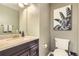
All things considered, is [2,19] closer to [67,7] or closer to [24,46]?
[24,46]

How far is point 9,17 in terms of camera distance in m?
0.97

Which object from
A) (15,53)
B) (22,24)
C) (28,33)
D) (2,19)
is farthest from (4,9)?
(15,53)

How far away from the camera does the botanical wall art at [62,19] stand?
0.98m

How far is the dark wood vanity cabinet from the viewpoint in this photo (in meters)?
0.87

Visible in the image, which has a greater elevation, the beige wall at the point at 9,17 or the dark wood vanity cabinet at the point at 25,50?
the beige wall at the point at 9,17

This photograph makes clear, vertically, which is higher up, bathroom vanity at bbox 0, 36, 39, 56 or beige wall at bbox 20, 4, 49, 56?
beige wall at bbox 20, 4, 49, 56

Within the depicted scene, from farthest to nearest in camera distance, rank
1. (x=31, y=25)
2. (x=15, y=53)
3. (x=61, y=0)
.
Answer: (x=31, y=25) → (x=15, y=53) → (x=61, y=0)

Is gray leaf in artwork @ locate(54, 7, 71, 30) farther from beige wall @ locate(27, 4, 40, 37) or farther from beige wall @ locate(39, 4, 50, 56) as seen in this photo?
beige wall @ locate(27, 4, 40, 37)

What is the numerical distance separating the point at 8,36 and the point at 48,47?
1.51 ft

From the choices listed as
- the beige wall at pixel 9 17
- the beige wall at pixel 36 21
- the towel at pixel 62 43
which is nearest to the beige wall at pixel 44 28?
the beige wall at pixel 36 21

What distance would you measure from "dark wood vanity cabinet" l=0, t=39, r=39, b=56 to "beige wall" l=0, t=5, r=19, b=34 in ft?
0.69

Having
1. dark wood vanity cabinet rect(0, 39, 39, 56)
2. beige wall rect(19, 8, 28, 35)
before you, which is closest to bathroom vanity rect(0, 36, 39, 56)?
dark wood vanity cabinet rect(0, 39, 39, 56)

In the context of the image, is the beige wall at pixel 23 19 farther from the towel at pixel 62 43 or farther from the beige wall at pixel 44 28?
the towel at pixel 62 43

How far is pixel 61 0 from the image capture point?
77cm
